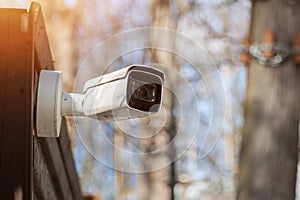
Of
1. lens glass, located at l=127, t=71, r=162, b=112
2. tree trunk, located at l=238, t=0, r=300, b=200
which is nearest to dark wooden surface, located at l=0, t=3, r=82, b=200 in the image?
lens glass, located at l=127, t=71, r=162, b=112

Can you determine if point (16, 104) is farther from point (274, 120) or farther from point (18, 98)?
point (274, 120)

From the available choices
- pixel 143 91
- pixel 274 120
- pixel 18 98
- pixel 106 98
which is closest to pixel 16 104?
pixel 18 98

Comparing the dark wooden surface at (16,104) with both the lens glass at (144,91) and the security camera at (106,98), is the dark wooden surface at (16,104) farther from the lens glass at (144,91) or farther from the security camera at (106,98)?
the lens glass at (144,91)

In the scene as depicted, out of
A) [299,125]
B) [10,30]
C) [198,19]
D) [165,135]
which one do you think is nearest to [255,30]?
[299,125]

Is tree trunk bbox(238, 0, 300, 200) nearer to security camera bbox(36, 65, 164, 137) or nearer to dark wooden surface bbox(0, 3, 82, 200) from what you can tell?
security camera bbox(36, 65, 164, 137)

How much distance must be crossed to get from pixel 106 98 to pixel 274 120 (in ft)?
2.80

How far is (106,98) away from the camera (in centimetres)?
197

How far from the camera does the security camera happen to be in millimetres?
1925

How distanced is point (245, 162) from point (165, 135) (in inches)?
127

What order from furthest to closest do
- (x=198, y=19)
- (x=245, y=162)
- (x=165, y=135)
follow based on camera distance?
(x=198, y=19)
(x=165, y=135)
(x=245, y=162)

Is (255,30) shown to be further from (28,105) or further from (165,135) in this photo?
(165,135)

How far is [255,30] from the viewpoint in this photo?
2500 millimetres

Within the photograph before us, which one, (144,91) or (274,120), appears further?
(274,120)

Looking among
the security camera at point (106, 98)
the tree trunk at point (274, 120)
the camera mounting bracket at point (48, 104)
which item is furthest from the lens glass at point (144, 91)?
the tree trunk at point (274, 120)
